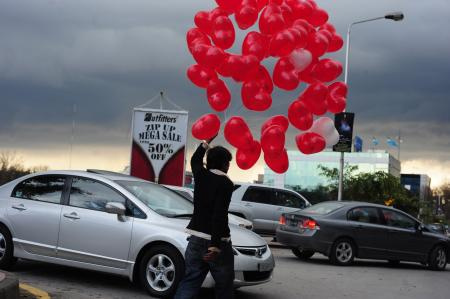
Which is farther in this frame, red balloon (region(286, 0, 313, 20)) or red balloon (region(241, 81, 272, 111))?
red balloon (region(286, 0, 313, 20))

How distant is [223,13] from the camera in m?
9.29

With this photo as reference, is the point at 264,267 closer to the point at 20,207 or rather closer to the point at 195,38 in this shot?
the point at 195,38

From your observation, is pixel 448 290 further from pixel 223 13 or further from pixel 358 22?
pixel 358 22

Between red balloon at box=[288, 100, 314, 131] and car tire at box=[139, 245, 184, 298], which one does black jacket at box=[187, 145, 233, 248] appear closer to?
car tire at box=[139, 245, 184, 298]

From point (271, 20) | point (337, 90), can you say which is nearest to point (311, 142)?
point (337, 90)

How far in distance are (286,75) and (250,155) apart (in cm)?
126

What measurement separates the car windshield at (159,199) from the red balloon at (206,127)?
3.55 ft

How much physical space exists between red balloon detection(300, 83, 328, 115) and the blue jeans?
11.8 feet

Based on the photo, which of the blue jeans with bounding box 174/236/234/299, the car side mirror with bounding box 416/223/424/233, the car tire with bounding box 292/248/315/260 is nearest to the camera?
the blue jeans with bounding box 174/236/234/299

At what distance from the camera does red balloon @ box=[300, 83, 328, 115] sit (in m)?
8.87

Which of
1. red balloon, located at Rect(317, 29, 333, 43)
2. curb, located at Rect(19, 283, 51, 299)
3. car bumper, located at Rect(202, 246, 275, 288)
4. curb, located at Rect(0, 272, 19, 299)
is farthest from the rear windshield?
curb, located at Rect(0, 272, 19, 299)

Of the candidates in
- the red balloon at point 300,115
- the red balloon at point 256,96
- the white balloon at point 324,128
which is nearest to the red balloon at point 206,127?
the red balloon at point 256,96

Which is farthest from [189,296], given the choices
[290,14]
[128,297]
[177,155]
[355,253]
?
[177,155]

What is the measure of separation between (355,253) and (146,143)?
7035 mm
